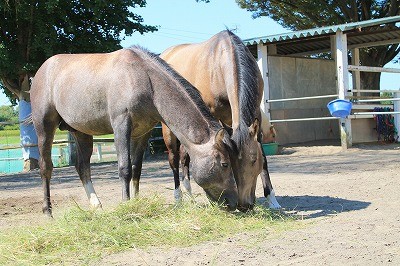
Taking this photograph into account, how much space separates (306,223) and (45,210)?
310 cm

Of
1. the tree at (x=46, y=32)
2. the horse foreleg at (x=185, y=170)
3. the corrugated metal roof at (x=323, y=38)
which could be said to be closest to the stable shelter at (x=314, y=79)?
the corrugated metal roof at (x=323, y=38)

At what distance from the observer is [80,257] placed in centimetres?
384

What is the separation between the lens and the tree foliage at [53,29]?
48.7 ft

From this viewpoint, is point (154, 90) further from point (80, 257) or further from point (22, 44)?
point (22, 44)

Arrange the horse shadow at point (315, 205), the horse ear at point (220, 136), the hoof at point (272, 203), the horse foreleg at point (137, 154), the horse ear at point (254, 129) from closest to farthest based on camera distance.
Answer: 1. the horse ear at point (220, 136)
2. the horse ear at point (254, 129)
3. the horse shadow at point (315, 205)
4. the hoof at point (272, 203)
5. the horse foreleg at point (137, 154)

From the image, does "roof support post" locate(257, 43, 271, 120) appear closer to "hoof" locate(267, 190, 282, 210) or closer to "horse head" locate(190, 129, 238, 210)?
"hoof" locate(267, 190, 282, 210)

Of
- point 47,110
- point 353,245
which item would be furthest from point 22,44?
point 353,245

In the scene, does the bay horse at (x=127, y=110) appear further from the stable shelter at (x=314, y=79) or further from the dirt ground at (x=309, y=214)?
the stable shelter at (x=314, y=79)

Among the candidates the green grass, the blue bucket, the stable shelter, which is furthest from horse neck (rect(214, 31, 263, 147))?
the stable shelter

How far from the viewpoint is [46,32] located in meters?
15.1

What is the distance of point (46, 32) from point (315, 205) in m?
11.5

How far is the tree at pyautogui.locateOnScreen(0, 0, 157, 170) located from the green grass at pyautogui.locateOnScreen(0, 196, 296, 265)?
10739 mm

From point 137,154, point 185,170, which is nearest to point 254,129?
point 137,154

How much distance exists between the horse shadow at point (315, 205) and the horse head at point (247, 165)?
61 cm
